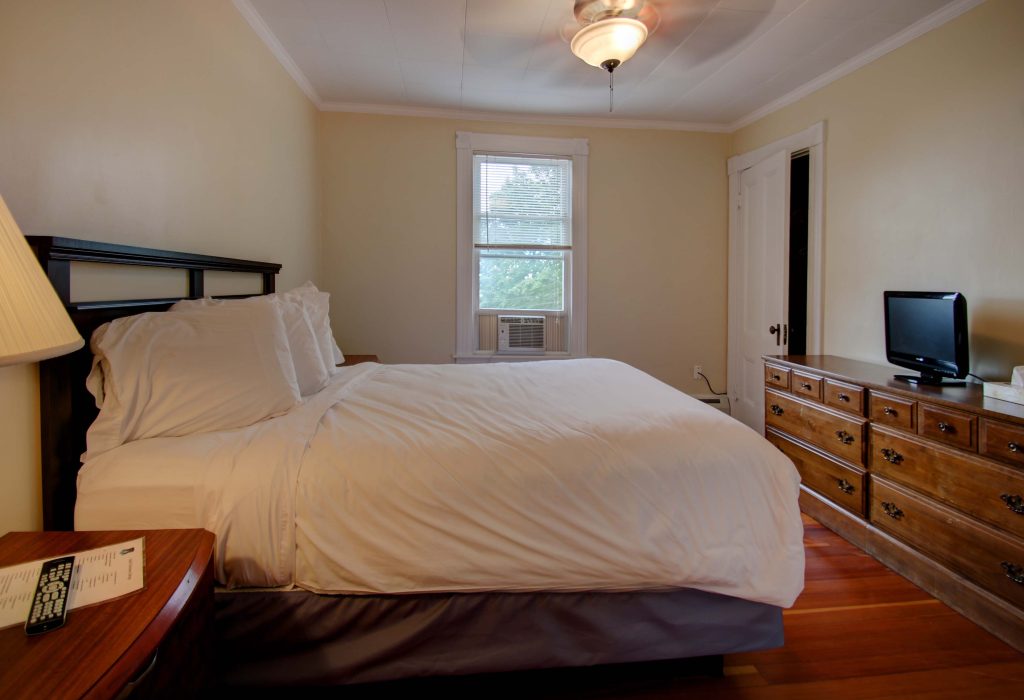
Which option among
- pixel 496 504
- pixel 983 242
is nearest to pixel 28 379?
pixel 496 504

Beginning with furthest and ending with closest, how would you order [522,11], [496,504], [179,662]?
[522,11]
[496,504]
[179,662]

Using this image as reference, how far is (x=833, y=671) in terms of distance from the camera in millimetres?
1640

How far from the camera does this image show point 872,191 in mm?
2877

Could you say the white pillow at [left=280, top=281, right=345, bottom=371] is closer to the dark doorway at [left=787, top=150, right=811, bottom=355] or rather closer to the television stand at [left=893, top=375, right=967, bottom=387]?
the television stand at [left=893, top=375, right=967, bottom=387]

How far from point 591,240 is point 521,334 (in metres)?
0.96

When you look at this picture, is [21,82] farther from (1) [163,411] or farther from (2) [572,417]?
(2) [572,417]

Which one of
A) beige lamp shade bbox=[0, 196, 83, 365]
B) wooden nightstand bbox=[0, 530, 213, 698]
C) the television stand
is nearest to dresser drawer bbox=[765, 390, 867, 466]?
the television stand

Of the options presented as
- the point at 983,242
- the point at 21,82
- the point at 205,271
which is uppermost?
the point at 21,82

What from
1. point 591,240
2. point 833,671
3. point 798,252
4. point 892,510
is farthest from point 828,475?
point 591,240

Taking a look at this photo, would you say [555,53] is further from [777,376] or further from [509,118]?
[777,376]

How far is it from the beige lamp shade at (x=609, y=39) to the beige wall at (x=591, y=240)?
5.15ft

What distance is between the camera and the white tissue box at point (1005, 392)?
186 centimetres

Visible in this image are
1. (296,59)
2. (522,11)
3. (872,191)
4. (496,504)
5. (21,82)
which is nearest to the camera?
(21,82)

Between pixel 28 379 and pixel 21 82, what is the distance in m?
0.73
